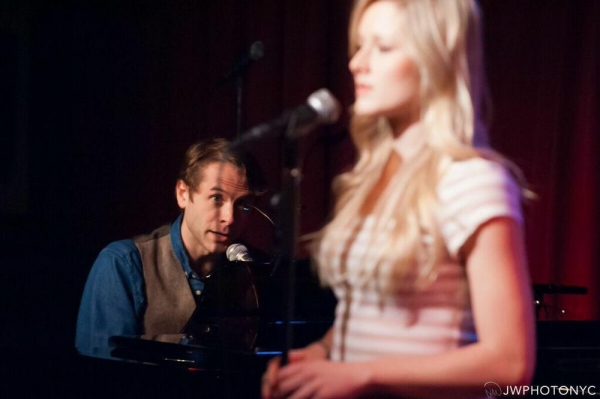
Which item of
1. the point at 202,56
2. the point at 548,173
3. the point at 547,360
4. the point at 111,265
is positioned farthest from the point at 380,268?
the point at 202,56

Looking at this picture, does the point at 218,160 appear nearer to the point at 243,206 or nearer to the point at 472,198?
the point at 243,206

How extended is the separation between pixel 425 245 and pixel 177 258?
1.59 meters

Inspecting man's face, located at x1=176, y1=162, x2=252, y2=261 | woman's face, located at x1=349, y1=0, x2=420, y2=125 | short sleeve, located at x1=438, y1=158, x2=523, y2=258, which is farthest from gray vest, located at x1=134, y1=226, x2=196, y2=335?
short sleeve, located at x1=438, y1=158, x2=523, y2=258

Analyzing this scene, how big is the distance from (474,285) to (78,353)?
1.07m

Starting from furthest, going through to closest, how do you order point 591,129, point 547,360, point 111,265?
point 591,129 → point 111,265 → point 547,360

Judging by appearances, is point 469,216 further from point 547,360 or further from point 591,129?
point 591,129

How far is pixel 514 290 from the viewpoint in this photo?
102 cm

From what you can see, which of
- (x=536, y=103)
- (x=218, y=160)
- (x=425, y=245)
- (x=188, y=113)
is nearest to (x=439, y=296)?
(x=425, y=245)

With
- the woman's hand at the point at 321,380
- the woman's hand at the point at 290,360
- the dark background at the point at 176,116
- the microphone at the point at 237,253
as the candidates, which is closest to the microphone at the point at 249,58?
the microphone at the point at 237,253

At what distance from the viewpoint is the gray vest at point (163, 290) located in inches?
95.7

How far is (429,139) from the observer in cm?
116

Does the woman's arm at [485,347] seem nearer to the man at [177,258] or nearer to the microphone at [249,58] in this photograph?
the microphone at [249,58]

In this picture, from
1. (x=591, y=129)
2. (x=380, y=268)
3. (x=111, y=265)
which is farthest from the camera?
(x=591, y=129)

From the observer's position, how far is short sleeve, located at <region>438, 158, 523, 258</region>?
3.39 ft
